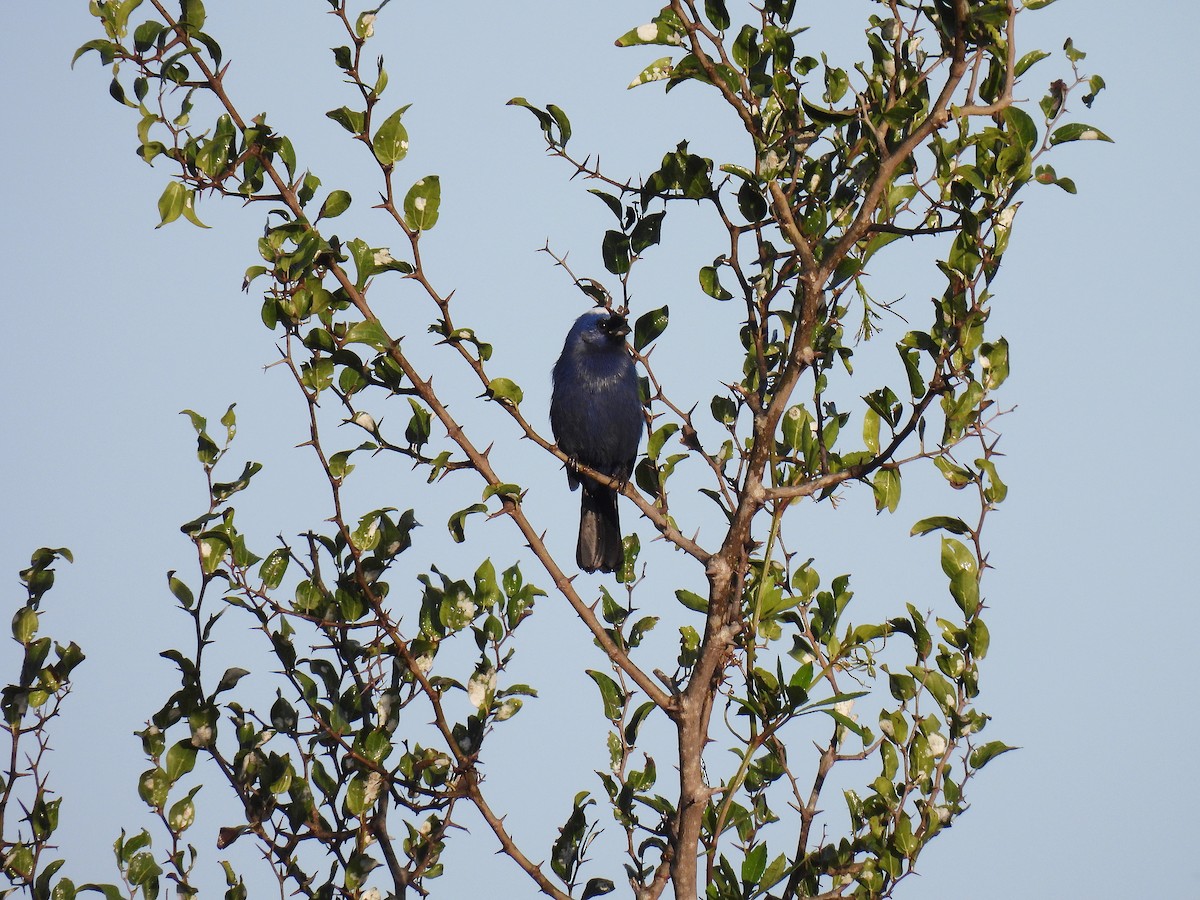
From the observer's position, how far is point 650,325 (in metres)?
3.85

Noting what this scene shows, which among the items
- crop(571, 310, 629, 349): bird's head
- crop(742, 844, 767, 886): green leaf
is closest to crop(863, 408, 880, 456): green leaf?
crop(742, 844, 767, 886): green leaf

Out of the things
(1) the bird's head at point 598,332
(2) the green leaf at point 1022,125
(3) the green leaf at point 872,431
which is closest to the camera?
(2) the green leaf at point 1022,125

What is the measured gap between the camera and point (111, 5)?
3.29m

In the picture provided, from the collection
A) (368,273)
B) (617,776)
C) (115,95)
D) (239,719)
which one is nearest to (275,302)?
(368,273)

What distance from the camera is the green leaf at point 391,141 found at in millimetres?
3404

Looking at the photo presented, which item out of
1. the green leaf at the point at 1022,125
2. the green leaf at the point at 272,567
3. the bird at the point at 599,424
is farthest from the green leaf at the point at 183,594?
the bird at the point at 599,424

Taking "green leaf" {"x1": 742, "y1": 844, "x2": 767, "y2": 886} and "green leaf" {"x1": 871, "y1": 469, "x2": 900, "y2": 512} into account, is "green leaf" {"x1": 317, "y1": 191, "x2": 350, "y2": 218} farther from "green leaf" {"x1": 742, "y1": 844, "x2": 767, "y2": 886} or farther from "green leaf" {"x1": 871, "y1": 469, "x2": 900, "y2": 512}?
"green leaf" {"x1": 742, "y1": 844, "x2": 767, "y2": 886}

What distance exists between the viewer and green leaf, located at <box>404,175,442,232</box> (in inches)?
137

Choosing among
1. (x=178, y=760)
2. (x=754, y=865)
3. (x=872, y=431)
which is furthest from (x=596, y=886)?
(x=872, y=431)

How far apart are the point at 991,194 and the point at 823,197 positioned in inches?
21.3

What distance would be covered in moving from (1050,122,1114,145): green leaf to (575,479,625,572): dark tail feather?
4.69 m

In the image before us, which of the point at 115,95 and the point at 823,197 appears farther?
the point at 823,197

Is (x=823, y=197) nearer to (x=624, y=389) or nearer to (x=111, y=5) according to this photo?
(x=111, y=5)

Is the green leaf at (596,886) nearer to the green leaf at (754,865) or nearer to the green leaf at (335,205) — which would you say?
the green leaf at (754,865)
